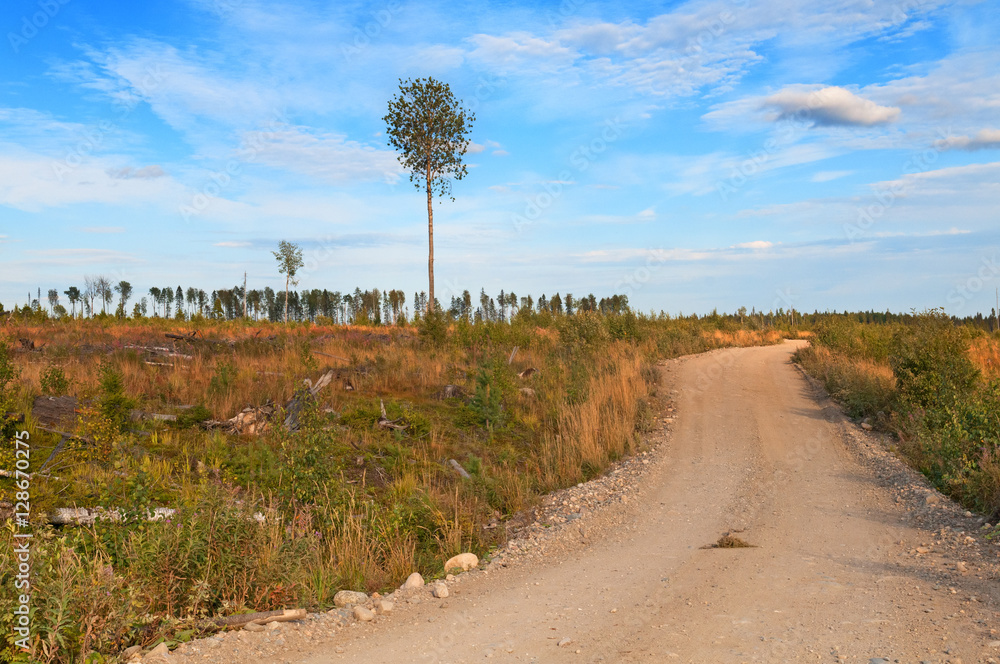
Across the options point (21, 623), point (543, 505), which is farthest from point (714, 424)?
point (21, 623)

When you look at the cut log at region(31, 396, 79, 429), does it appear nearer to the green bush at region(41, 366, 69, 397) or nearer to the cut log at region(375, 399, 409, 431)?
the green bush at region(41, 366, 69, 397)

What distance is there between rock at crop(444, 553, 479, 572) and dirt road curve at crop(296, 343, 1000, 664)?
285mm

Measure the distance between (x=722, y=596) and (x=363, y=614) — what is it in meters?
3.07

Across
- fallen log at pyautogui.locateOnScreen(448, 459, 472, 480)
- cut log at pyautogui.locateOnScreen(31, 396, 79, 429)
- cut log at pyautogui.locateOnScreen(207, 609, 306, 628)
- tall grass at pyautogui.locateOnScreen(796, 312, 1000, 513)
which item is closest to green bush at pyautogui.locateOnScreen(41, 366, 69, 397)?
cut log at pyautogui.locateOnScreen(31, 396, 79, 429)

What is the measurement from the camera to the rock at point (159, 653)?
4.18m

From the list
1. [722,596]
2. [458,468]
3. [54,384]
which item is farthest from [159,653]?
[54,384]

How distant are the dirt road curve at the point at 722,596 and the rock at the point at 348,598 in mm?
483

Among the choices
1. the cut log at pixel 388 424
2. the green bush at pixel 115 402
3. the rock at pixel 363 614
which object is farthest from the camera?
the cut log at pixel 388 424

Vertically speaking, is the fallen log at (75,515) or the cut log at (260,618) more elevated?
the fallen log at (75,515)

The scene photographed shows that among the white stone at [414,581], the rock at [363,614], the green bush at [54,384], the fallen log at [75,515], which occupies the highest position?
the green bush at [54,384]

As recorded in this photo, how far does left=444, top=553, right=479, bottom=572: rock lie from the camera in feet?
21.2

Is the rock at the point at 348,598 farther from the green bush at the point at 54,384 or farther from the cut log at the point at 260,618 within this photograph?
the green bush at the point at 54,384

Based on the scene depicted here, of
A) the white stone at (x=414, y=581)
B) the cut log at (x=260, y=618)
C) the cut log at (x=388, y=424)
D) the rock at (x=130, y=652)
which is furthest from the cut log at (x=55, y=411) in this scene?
the white stone at (x=414, y=581)

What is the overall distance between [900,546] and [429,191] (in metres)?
29.0
